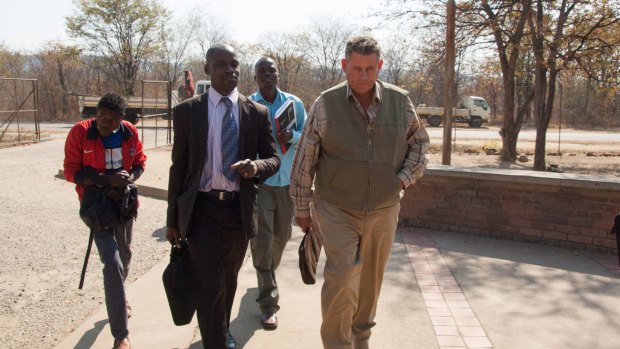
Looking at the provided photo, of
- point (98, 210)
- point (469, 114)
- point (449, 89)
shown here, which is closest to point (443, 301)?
point (98, 210)

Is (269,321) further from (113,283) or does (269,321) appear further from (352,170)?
(352,170)

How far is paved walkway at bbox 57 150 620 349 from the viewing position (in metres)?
3.49

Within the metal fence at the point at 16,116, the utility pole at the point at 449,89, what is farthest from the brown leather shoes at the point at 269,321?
the metal fence at the point at 16,116

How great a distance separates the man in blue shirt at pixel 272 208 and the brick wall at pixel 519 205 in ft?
8.99

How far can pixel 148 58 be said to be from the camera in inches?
1480

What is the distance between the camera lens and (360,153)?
2871 mm

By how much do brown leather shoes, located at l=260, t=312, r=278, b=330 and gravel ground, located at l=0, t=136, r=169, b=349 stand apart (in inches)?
53.4

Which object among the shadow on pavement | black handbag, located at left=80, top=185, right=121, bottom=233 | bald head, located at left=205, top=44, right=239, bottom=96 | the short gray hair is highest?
the short gray hair

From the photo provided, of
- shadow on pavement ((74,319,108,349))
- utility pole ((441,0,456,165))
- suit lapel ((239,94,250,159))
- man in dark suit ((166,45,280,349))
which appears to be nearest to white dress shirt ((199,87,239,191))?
man in dark suit ((166,45,280,349))

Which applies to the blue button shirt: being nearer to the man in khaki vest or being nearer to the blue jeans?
the man in khaki vest

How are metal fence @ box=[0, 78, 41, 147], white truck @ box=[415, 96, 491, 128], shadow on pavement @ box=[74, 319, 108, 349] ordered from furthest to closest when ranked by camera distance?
1. white truck @ box=[415, 96, 491, 128]
2. metal fence @ box=[0, 78, 41, 147]
3. shadow on pavement @ box=[74, 319, 108, 349]

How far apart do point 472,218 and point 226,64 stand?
4.12 m

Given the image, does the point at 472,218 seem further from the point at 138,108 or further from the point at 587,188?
the point at 138,108

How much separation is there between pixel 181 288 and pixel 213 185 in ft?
1.93
